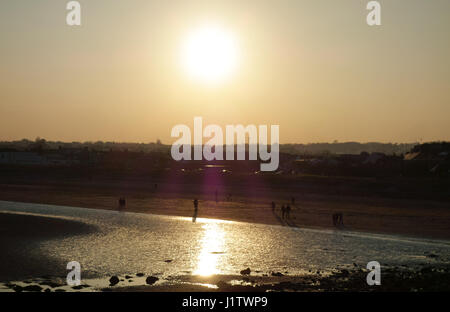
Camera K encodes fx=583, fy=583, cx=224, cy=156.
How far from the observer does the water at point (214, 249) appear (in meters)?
27.8

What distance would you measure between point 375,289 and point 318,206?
110ft

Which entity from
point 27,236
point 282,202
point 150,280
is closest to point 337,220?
point 282,202

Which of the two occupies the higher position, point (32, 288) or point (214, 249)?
point (32, 288)

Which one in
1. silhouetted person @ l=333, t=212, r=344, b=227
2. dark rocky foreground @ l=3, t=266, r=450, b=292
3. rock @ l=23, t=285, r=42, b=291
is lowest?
dark rocky foreground @ l=3, t=266, r=450, b=292

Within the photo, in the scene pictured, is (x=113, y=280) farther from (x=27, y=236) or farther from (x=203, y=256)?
(x=27, y=236)

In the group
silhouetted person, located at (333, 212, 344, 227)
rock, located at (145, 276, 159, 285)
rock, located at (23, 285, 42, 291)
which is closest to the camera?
rock, located at (23, 285, 42, 291)

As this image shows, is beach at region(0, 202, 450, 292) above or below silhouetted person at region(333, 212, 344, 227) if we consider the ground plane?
Result: below

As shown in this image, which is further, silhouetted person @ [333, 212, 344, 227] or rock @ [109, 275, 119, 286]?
silhouetted person @ [333, 212, 344, 227]

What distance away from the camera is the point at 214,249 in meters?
32.9

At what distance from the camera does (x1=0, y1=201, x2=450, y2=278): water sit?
2781 cm

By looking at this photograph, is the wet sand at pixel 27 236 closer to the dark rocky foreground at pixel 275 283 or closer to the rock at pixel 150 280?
the dark rocky foreground at pixel 275 283

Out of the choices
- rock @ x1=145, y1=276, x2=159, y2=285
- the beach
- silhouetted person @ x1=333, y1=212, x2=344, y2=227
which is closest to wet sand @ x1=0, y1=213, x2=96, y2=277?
the beach

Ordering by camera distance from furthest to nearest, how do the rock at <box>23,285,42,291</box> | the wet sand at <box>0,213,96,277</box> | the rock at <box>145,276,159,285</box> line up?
1. the wet sand at <box>0,213,96,277</box>
2. the rock at <box>145,276,159,285</box>
3. the rock at <box>23,285,42,291</box>

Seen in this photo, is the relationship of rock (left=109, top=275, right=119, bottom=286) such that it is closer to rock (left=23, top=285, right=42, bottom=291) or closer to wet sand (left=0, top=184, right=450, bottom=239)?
rock (left=23, top=285, right=42, bottom=291)
